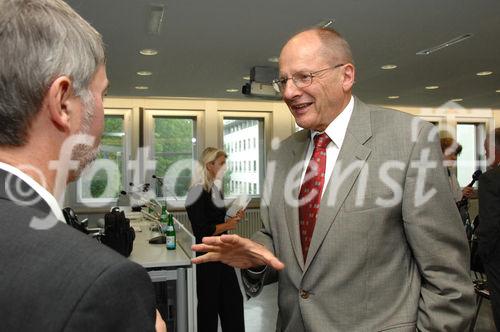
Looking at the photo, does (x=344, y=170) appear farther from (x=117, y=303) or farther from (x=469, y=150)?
(x=469, y=150)

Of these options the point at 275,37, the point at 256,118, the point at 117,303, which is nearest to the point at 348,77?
the point at 117,303

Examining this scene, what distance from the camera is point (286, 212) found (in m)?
1.44

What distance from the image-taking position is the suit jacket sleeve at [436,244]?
1.19 metres

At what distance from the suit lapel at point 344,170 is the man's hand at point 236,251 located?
0.13 meters

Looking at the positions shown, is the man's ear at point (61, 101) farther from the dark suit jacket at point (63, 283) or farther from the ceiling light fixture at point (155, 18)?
the ceiling light fixture at point (155, 18)

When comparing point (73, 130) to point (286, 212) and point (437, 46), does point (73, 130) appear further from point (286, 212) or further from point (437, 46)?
point (437, 46)

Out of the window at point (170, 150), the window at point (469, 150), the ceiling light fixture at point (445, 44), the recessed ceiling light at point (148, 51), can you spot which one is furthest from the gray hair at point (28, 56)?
the window at point (469, 150)

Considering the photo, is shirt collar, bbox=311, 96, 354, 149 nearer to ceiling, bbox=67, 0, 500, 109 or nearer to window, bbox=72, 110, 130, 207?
ceiling, bbox=67, 0, 500, 109

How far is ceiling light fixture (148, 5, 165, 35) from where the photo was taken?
3318 mm

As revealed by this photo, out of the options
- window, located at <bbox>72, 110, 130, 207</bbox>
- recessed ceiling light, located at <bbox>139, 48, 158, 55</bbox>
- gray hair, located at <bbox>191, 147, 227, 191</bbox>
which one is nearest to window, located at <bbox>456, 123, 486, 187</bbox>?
window, located at <bbox>72, 110, 130, 207</bbox>

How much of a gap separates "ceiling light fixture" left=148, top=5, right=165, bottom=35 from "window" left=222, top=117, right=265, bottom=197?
15.2ft

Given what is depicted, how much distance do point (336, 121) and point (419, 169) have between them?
341 millimetres

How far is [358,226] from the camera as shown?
1256 mm

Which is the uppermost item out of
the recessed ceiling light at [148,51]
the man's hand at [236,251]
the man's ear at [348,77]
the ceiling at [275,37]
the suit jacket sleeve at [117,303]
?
the ceiling at [275,37]
